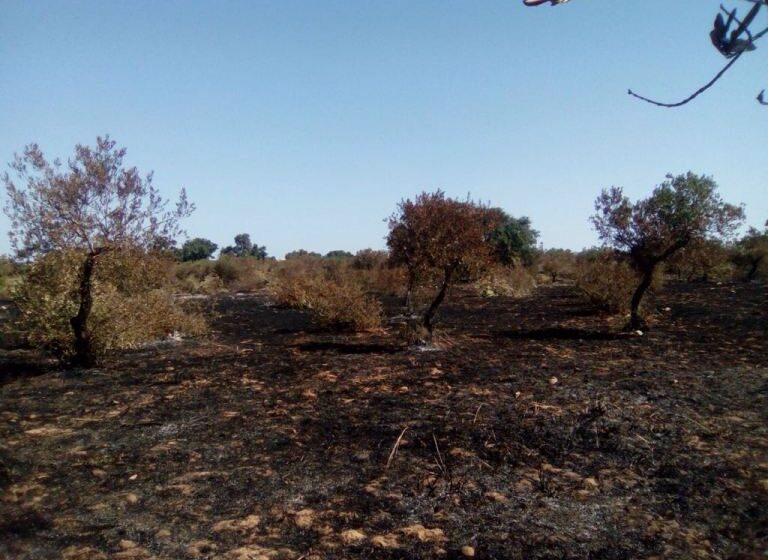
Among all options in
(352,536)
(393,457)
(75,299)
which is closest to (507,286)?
(75,299)

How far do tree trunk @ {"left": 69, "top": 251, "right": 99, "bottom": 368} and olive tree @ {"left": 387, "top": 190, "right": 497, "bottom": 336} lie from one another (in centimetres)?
590

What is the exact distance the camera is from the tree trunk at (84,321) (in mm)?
8438

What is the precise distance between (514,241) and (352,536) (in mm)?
36413

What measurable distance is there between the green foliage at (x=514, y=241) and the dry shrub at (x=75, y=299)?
1142 inches

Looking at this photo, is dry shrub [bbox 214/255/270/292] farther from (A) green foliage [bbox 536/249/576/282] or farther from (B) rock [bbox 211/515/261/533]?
(B) rock [bbox 211/515/261/533]

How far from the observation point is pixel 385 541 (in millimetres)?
3496

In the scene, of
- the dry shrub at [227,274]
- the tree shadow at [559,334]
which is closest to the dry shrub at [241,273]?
the dry shrub at [227,274]

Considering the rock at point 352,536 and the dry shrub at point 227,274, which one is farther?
the dry shrub at point 227,274

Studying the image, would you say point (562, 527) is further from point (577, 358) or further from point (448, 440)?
point (577, 358)

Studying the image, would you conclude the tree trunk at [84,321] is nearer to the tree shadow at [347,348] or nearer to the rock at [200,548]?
the tree shadow at [347,348]

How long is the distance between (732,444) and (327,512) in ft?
12.6

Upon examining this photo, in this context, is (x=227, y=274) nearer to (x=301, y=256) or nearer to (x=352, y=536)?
(x=301, y=256)

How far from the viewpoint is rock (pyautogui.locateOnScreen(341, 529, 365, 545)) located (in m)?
3.49

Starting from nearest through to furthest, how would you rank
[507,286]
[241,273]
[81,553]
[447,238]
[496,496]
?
[81,553] < [496,496] < [447,238] < [507,286] < [241,273]
